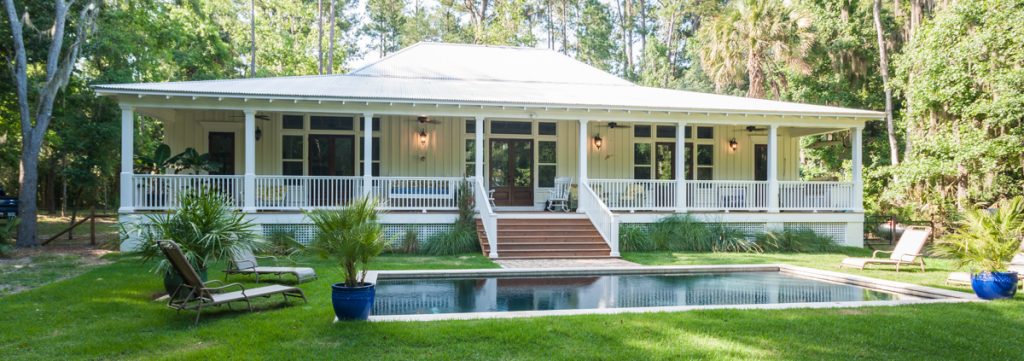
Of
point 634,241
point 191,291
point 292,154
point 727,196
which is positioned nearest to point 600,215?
point 634,241

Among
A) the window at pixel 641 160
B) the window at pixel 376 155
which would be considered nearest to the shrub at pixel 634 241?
the window at pixel 641 160

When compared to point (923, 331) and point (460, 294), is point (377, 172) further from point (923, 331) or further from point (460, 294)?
point (923, 331)

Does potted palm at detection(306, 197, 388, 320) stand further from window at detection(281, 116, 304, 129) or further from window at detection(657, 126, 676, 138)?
window at detection(657, 126, 676, 138)

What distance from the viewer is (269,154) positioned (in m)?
16.8

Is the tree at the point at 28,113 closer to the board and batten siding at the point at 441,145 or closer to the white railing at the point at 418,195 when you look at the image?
the board and batten siding at the point at 441,145

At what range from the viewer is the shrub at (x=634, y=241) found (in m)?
14.4

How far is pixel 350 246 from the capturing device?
6.45 metres

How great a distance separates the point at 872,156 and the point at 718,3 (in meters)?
18.0

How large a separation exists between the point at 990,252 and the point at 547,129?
11660 mm

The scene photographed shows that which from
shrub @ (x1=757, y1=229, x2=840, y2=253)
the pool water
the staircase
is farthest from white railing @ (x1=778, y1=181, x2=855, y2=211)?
the pool water

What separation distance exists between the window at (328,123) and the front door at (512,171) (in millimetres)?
4112

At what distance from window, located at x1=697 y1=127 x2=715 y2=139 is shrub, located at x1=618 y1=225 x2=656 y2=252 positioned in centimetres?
576

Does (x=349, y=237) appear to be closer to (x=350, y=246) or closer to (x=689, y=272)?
(x=350, y=246)

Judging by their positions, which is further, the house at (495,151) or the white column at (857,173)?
the white column at (857,173)
